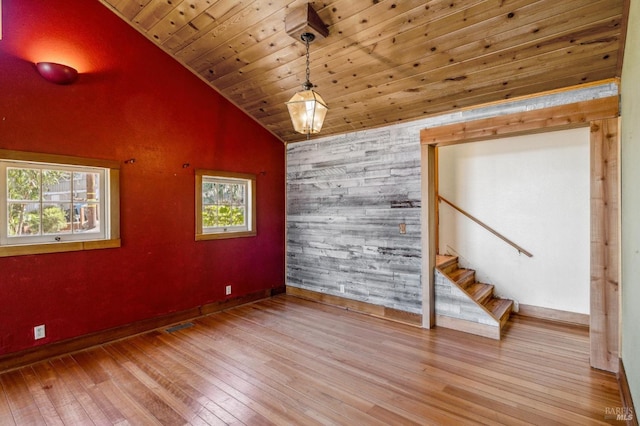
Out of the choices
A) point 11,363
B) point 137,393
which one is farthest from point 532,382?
point 11,363

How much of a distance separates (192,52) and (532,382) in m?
4.83

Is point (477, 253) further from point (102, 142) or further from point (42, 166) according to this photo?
point (42, 166)

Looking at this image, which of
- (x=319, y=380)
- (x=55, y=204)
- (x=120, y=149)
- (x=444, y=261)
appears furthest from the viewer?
(x=444, y=261)

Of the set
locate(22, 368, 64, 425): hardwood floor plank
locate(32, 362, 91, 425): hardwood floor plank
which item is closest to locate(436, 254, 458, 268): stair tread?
locate(32, 362, 91, 425): hardwood floor plank

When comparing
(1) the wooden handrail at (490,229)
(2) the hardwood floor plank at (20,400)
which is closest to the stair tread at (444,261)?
(1) the wooden handrail at (490,229)

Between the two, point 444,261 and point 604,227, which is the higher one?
point 604,227

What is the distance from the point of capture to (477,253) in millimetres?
4828

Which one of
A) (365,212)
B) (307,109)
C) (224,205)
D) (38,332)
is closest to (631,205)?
(307,109)

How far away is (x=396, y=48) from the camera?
3096mm

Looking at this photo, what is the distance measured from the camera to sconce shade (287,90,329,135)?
2574 millimetres

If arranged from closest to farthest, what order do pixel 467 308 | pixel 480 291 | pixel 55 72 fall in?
pixel 55 72 → pixel 467 308 → pixel 480 291

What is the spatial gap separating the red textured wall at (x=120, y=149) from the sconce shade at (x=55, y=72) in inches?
2.9

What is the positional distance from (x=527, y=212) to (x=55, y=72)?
222 inches

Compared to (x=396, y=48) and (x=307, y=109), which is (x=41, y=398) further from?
(x=396, y=48)
